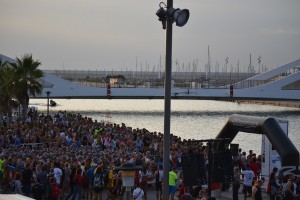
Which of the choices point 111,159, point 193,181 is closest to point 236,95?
point 111,159

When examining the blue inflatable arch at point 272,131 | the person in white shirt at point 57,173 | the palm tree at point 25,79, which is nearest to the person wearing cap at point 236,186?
the blue inflatable arch at point 272,131

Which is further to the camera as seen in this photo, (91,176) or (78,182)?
(91,176)

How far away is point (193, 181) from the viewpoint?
13984mm

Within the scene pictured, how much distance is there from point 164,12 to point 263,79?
9460 cm

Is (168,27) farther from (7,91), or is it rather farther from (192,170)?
(7,91)

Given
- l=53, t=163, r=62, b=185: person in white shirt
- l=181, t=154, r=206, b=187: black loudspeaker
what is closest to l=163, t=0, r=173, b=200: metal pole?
l=181, t=154, r=206, b=187: black loudspeaker

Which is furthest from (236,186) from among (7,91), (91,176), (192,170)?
(7,91)

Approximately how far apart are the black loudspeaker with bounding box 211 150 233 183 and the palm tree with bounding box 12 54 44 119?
2713cm

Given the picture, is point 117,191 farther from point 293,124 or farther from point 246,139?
point 293,124

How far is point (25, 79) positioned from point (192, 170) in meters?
28.8

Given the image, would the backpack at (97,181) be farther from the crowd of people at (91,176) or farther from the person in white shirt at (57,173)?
the person in white shirt at (57,173)

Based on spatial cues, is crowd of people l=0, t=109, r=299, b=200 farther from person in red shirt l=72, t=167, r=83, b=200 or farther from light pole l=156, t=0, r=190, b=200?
light pole l=156, t=0, r=190, b=200

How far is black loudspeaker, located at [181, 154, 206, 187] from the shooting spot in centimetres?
1383

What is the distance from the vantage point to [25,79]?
41188 millimetres
